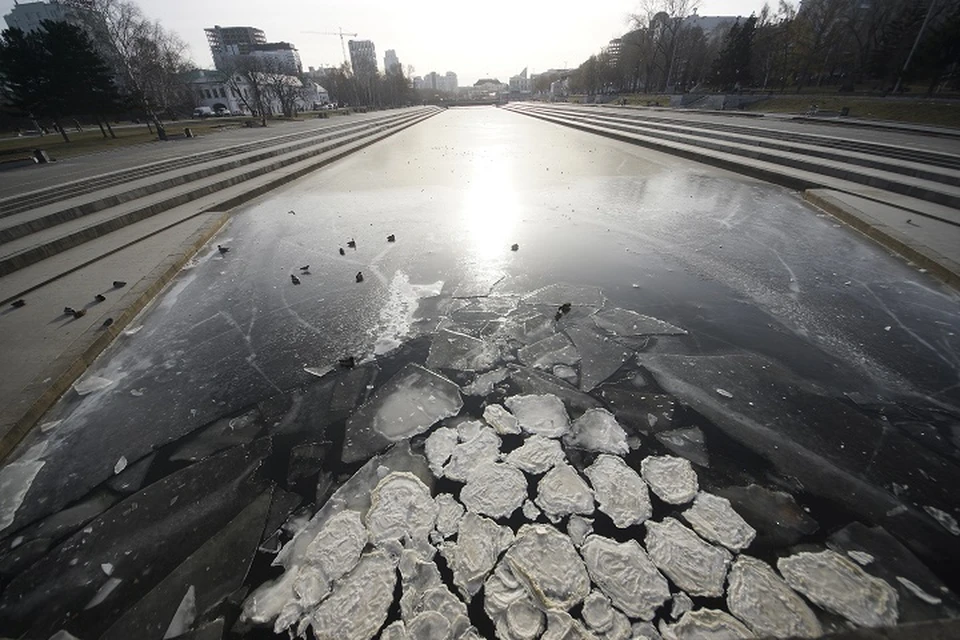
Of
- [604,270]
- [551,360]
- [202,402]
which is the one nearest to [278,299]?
[202,402]

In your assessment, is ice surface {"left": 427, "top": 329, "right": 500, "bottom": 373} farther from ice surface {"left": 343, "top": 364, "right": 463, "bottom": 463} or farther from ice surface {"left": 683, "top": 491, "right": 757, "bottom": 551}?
ice surface {"left": 683, "top": 491, "right": 757, "bottom": 551}

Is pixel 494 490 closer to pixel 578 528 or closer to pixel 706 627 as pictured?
pixel 578 528

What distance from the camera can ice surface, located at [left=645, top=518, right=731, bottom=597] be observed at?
5.42ft

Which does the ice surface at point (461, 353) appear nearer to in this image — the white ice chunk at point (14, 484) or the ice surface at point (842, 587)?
the ice surface at point (842, 587)

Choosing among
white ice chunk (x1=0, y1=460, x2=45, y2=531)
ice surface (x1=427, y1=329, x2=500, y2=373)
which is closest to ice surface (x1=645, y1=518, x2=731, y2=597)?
ice surface (x1=427, y1=329, x2=500, y2=373)

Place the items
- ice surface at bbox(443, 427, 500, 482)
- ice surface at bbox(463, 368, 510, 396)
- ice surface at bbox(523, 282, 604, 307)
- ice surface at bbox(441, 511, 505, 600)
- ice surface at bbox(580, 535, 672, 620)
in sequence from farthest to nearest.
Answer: ice surface at bbox(523, 282, 604, 307) → ice surface at bbox(463, 368, 510, 396) → ice surface at bbox(443, 427, 500, 482) → ice surface at bbox(441, 511, 505, 600) → ice surface at bbox(580, 535, 672, 620)

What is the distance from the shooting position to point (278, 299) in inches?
165

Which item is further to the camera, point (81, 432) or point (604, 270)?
point (604, 270)

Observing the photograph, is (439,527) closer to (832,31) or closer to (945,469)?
(945,469)

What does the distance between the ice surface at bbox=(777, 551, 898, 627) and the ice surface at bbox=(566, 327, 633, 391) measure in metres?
1.40

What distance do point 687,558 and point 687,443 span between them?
745mm

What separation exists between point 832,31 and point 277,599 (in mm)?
59629

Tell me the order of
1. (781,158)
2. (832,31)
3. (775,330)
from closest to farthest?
(775,330)
(781,158)
(832,31)

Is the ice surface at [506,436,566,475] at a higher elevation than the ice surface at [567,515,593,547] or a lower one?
lower
